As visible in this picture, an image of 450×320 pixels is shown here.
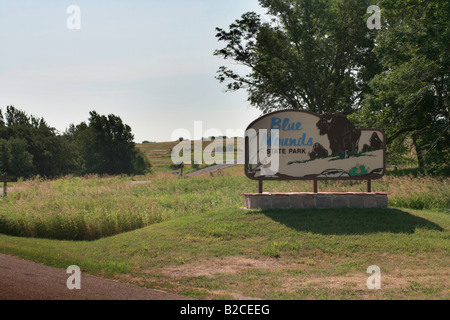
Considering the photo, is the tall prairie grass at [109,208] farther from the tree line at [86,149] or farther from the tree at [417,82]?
the tree line at [86,149]

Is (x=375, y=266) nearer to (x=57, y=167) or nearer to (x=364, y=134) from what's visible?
(x=364, y=134)

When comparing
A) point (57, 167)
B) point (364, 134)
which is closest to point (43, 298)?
point (364, 134)

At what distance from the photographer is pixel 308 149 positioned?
1562cm

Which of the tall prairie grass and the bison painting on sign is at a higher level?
the bison painting on sign

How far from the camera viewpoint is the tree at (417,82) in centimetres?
2483

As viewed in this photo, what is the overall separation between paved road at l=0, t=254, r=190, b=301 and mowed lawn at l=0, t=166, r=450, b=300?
0.63 m

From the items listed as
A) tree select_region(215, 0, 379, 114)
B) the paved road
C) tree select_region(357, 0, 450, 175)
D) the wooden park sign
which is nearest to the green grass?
the paved road

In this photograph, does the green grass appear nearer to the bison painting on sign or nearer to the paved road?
the paved road

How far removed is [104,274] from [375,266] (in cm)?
696

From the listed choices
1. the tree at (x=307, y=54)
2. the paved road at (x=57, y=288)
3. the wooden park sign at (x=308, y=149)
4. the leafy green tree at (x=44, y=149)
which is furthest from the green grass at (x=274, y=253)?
the leafy green tree at (x=44, y=149)

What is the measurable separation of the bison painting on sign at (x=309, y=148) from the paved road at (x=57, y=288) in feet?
26.5

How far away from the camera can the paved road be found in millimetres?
7316

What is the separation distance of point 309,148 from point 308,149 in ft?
0.19

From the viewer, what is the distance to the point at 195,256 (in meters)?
11.4
